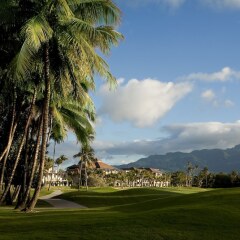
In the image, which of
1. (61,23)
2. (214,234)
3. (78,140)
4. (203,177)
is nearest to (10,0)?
(61,23)

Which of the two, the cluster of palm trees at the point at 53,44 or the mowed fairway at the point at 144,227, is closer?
the mowed fairway at the point at 144,227

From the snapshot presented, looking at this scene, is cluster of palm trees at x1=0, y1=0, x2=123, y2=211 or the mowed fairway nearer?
the mowed fairway

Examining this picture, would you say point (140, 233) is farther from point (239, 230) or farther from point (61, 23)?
point (61, 23)

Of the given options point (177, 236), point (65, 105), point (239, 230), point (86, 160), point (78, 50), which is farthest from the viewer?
point (86, 160)

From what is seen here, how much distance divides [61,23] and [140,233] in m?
14.5

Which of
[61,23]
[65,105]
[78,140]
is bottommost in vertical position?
[78,140]

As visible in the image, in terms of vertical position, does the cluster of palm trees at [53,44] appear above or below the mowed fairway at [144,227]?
above

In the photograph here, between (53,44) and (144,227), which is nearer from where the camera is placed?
(144,227)

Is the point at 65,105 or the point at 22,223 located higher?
the point at 65,105

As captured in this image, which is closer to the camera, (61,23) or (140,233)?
(140,233)

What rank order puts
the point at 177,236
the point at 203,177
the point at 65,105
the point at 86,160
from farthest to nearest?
the point at 203,177
the point at 86,160
the point at 65,105
the point at 177,236

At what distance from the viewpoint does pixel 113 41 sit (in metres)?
28.3

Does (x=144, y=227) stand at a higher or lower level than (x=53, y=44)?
lower

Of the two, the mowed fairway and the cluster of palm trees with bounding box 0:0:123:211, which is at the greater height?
the cluster of palm trees with bounding box 0:0:123:211
